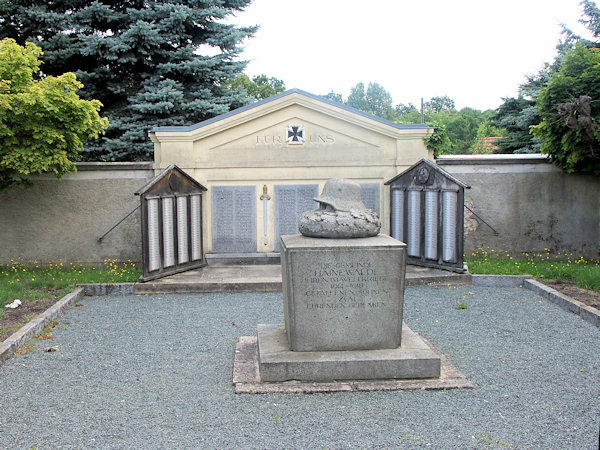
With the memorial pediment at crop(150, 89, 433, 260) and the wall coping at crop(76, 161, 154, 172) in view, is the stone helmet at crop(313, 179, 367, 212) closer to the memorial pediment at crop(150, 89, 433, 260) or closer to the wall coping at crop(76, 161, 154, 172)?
the memorial pediment at crop(150, 89, 433, 260)

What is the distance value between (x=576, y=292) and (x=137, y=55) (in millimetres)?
13282

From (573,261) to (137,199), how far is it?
9.81 m

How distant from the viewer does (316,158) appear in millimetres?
12359

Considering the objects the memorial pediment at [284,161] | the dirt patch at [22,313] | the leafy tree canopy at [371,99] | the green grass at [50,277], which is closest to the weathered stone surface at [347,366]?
the dirt patch at [22,313]

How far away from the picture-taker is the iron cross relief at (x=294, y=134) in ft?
40.3

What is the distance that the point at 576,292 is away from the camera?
9.05 m

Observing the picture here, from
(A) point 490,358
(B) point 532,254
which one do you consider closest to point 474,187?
(B) point 532,254

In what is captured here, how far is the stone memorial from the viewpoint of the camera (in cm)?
539

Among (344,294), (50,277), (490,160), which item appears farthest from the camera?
(490,160)

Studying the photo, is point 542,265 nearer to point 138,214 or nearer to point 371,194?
point 371,194

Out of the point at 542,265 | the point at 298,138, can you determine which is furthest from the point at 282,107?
the point at 542,265

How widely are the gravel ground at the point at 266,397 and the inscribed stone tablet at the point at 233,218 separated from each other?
4.57 meters

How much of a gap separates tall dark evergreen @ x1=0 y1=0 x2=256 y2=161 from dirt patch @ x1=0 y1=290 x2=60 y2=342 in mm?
7808

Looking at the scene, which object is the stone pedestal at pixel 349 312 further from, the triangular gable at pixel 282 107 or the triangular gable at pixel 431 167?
the triangular gable at pixel 282 107
